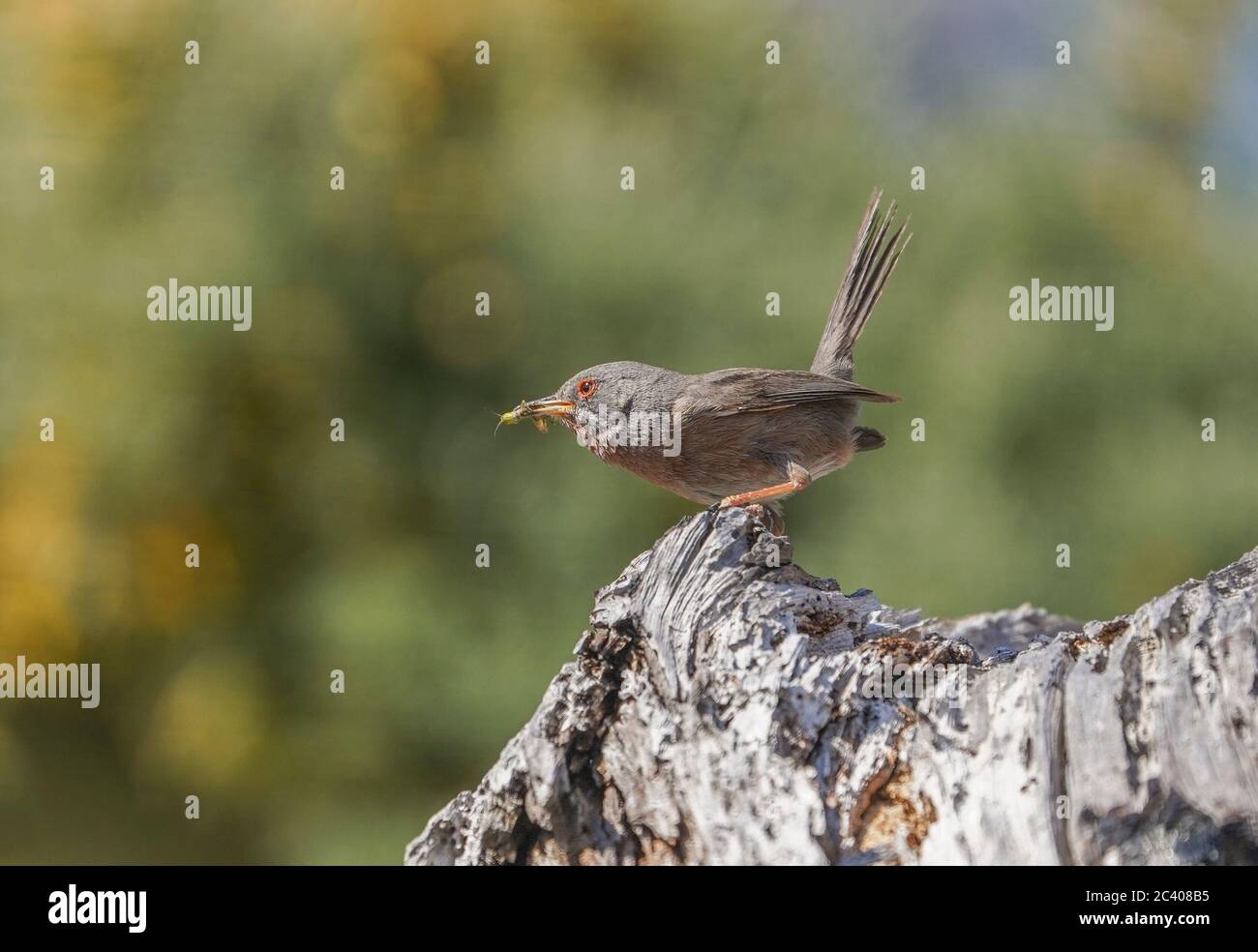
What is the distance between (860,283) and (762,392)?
1.27m

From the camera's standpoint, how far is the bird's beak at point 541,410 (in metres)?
6.06

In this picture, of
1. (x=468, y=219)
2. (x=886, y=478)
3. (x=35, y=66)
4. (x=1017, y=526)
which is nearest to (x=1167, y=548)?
(x=1017, y=526)

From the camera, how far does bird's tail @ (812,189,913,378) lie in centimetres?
670

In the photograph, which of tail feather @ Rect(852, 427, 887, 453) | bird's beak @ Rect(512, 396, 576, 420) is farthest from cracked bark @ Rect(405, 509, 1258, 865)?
tail feather @ Rect(852, 427, 887, 453)

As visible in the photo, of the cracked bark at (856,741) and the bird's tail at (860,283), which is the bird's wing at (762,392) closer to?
the bird's tail at (860,283)

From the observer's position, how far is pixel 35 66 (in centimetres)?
1211

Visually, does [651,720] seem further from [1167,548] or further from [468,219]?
[468,219]

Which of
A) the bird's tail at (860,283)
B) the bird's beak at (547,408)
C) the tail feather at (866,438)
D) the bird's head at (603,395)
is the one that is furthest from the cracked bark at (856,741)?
the bird's tail at (860,283)

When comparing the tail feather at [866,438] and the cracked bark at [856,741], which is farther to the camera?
the tail feather at [866,438]

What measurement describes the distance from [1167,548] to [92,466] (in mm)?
9709

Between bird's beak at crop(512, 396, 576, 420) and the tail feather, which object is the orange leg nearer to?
the tail feather

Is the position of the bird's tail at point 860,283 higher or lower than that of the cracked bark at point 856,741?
higher

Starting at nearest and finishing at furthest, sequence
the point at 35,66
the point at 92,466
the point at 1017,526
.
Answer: the point at 1017,526, the point at 92,466, the point at 35,66

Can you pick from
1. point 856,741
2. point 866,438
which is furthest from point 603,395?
point 856,741
